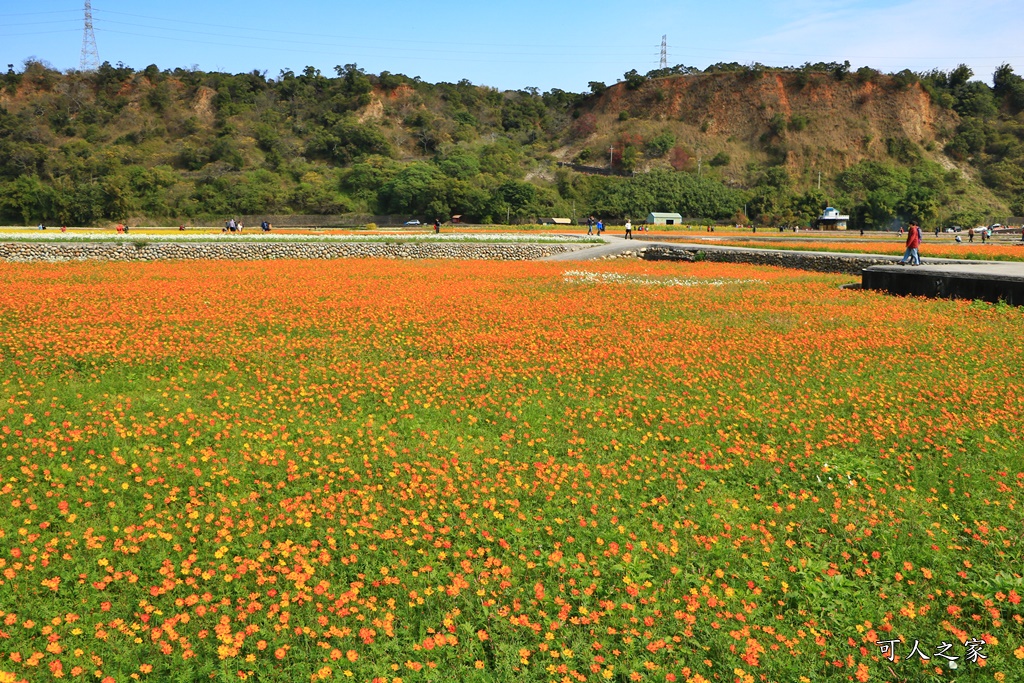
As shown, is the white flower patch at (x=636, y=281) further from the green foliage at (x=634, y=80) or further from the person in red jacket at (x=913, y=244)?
the green foliage at (x=634, y=80)

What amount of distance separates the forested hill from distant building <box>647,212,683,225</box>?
797 cm

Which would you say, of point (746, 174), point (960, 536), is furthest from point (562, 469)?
point (746, 174)

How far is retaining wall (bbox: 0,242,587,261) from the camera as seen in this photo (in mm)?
28453

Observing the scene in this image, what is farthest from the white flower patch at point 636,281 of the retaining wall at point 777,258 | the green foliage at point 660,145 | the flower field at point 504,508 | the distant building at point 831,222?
the green foliage at point 660,145

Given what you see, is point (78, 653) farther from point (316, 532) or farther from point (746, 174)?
point (746, 174)

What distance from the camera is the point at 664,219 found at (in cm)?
8200

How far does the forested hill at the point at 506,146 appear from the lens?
83688mm

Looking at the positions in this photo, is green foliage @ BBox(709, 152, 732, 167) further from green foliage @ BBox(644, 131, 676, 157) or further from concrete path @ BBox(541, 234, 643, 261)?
concrete path @ BBox(541, 234, 643, 261)

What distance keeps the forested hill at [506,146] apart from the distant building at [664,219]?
7972mm

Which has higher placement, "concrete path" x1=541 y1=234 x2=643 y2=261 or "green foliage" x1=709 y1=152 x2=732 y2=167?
"green foliage" x1=709 y1=152 x2=732 y2=167

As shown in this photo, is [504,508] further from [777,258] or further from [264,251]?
[264,251]

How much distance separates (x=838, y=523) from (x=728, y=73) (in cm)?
13026

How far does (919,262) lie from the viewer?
2222cm

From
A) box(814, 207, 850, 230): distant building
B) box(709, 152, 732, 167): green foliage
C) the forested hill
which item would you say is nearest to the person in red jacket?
box(814, 207, 850, 230): distant building
